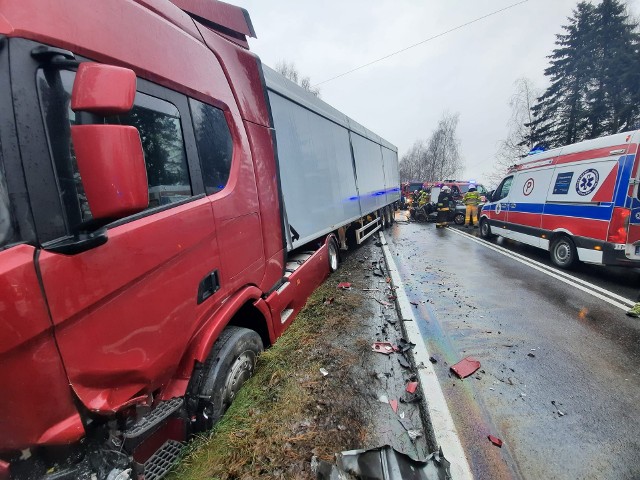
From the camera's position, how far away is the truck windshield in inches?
46.4

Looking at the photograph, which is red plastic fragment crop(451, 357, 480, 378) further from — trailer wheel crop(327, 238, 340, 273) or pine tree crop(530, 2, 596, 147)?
pine tree crop(530, 2, 596, 147)

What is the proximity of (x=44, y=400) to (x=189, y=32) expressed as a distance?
7.76 ft

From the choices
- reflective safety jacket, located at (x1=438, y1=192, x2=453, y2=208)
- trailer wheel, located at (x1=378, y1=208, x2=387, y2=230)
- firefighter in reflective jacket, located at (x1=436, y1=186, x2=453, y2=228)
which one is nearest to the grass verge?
trailer wheel, located at (x1=378, y1=208, x2=387, y2=230)

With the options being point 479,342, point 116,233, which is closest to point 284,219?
point 116,233

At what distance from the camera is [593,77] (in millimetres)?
22906

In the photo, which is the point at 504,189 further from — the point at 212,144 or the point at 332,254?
the point at 212,144

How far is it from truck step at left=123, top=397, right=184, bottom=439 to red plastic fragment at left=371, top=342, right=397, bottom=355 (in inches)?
92.2

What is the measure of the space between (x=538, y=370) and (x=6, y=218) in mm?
4289

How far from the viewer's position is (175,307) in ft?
6.11

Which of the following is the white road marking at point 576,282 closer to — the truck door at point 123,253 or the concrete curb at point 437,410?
the concrete curb at point 437,410

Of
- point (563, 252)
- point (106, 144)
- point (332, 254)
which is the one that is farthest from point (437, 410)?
point (563, 252)

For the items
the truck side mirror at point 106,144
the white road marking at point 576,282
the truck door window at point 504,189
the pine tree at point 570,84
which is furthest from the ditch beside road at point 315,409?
the pine tree at point 570,84

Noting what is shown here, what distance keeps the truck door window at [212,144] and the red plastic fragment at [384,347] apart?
2549 millimetres

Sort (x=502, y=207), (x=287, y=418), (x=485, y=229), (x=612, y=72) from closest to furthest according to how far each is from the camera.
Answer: (x=287, y=418) < (x=502, y=207) < (x=485, y=229) < (x=612, y=72)
